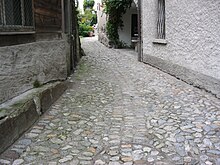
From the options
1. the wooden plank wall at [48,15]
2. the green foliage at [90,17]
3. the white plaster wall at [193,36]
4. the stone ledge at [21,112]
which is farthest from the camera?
Answer: the green foliage at [90,17]

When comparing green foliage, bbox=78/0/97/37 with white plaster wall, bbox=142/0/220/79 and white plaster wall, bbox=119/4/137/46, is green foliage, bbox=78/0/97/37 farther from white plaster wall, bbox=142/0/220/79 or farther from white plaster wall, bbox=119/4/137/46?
white plaster wall, bbox=142/0/220/79

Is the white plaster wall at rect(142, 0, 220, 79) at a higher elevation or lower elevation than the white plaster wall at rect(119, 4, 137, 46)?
lower

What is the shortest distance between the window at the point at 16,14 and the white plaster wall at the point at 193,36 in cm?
341

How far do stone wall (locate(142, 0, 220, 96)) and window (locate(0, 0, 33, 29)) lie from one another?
341 cm

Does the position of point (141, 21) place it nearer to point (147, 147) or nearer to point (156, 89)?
point (156, 89)

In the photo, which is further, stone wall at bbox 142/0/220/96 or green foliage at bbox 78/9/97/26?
green foliage at bbox 78/9/97/26

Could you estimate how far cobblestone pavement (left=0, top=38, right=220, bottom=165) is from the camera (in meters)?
3.16

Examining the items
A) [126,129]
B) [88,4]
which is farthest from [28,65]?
[88,4]

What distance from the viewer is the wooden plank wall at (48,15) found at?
16.4ft

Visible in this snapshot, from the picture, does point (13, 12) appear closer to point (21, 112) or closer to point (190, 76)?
point (21, 112)

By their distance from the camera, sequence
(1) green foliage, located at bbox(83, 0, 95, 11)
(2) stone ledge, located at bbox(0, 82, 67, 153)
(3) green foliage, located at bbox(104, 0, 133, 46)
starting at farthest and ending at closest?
(1) green foliage, located at bbox(83, 0, 95, 11) < (3) green foliage, located at bbox(104, 0, 133, 46) < (2) stone ledge, located at bbox(0, 82, 67, 153)

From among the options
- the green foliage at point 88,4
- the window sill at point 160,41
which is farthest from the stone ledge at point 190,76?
the green foliage at point 88,4

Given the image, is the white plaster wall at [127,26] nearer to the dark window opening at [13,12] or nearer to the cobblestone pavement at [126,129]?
the cobblestone pavement at [126,129]

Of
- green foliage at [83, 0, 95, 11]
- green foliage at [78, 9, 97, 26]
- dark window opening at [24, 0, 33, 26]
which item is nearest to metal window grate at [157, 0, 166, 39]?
dark window opening at [24, 0, 33, 26]
